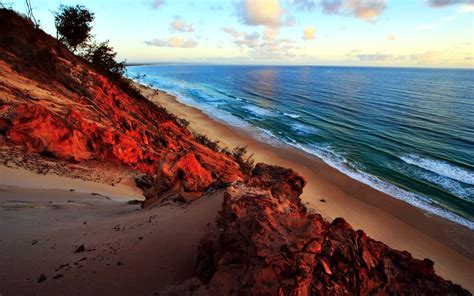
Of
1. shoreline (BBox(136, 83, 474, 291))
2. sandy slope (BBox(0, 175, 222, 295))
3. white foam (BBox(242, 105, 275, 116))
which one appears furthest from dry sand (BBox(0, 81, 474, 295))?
white foam (BBox(242, 105, 275, 116))

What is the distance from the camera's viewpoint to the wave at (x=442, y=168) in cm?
2286

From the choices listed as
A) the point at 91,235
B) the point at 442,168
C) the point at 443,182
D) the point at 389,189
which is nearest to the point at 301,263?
the point at 91,235

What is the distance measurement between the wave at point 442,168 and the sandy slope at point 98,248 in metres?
23.7

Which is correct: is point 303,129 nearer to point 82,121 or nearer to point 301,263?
point 82,121

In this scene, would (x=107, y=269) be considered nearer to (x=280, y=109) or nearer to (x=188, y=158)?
(x=188, y=158)

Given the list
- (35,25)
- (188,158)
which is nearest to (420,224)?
(188,158)

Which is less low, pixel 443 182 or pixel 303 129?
pixel 303 129

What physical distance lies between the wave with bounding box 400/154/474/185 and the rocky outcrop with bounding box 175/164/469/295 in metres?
23.2

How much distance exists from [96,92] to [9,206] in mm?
11414

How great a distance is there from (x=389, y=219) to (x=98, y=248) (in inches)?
664

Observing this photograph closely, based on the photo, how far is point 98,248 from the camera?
530 centimetres

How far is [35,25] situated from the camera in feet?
67.7

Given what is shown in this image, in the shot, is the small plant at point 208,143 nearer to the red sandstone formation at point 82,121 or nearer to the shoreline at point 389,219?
the red sandstone formation at point 82,121

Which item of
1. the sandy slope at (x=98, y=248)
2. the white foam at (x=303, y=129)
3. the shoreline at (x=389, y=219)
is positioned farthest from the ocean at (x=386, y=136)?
the sandy slope at (x=98, y=248)
